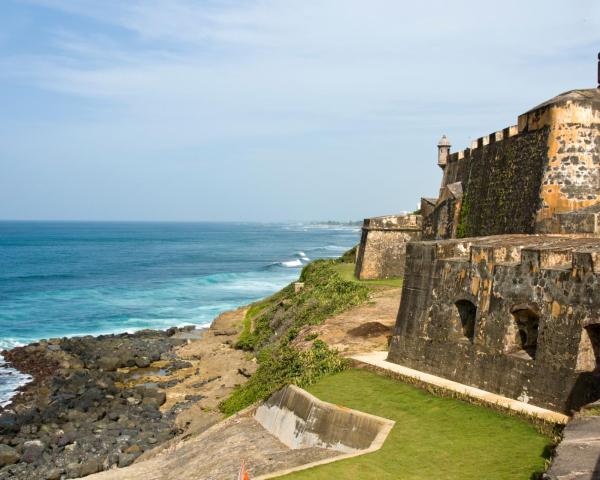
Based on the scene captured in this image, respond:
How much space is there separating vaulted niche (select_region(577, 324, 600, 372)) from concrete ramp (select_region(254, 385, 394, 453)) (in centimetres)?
365

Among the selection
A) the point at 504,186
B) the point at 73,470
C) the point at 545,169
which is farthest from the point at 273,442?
the point at 504,186

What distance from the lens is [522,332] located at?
42.8ft

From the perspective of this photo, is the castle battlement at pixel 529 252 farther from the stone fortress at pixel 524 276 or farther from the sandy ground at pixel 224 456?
the sandy ground at pixel 224 456

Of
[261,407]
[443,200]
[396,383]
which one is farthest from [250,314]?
[396,383]

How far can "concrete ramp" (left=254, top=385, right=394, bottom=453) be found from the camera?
12.3 metres

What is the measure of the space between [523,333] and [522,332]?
3 cm

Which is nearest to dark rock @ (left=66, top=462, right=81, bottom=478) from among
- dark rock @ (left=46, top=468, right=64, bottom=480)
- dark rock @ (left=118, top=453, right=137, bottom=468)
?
dark rock @ (left=46, top=468, right=64, bottom=480)

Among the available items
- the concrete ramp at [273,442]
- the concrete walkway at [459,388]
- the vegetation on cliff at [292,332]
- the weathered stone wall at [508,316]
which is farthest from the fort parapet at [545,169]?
the concrete ramp at [273,442]

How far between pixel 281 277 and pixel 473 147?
163 ft

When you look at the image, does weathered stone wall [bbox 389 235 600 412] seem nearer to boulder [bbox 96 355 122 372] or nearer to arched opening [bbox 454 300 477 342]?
arched opening [bbox 454 300 477 342]

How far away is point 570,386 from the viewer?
37.0 feet

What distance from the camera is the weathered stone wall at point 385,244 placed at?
3262cm

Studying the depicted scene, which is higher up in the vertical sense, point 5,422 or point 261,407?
point 261,407

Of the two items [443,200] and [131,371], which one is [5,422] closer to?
[131,371]
